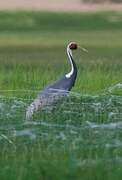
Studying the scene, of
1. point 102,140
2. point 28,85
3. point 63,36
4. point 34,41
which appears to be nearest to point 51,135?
point 102,140

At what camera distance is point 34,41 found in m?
24.0

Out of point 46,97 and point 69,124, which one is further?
point 46,97

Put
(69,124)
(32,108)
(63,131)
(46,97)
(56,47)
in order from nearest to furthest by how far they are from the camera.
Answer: (63,131) → (69,124) → (32,108) → (46,97) → (56,47)

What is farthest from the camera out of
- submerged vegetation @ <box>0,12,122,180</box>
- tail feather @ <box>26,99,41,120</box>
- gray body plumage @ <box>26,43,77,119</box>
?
gray body plumage @ <box>26,43,77,119</box>

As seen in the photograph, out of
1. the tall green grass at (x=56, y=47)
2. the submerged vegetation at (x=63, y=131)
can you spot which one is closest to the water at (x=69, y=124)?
the submerged vegetation at (x=63, y=131)

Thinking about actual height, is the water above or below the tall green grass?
below

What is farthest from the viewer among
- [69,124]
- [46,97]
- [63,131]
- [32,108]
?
[46,97]

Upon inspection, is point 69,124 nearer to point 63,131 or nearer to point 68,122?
point 68,122

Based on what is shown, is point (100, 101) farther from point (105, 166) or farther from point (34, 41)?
point (34, 41)

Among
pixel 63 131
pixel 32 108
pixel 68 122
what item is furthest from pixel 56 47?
pixel 63 131

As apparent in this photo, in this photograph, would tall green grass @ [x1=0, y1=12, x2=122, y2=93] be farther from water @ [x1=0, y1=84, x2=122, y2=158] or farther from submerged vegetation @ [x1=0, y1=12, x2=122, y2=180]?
water @ [x1=0, y1=84, x2=122, y2=158]

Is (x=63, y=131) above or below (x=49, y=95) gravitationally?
below

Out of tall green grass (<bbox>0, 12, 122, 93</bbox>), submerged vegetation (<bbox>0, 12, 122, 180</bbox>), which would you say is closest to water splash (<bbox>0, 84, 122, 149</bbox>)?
submerged vegetation (<bbox>0, 12, 122, 180</bbox>)

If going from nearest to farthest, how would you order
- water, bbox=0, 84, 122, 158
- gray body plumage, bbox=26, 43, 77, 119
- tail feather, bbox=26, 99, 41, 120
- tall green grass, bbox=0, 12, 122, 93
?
water, bbox=0, 84, 122, 158 < tail feather, bbox=26, 99, 41, 120 < gray body plumage, bbox=26, 43, 77, 119 < tall green grass, bbox=0, 12, 122, 93
